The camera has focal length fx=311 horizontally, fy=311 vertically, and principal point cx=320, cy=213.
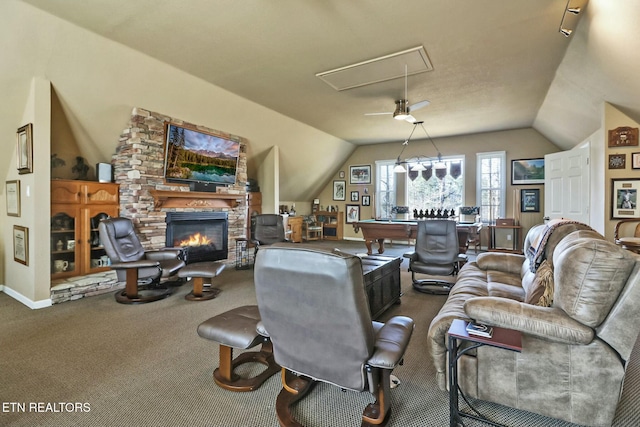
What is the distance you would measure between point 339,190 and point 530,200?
5248mm

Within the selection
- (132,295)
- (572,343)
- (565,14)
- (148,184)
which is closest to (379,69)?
(565,14)

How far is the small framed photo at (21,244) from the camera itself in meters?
3.77

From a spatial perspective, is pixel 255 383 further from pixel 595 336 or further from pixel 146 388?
pixel 595 336

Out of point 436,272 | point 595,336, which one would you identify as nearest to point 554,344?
point 595,336

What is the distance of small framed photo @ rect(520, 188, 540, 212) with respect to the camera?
7.56 metres

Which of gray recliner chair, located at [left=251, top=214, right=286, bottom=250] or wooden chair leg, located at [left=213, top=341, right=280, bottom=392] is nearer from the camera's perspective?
wooden chair leg, located at [left=213, top=341, right=280, bottom=392]

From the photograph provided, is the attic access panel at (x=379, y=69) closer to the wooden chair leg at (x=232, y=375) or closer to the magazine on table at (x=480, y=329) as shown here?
the magazine on table at (x=480, y=329)

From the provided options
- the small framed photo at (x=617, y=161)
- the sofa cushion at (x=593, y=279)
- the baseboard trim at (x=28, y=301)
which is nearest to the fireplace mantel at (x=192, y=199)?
the baseboard trim at (x=28, y=301)

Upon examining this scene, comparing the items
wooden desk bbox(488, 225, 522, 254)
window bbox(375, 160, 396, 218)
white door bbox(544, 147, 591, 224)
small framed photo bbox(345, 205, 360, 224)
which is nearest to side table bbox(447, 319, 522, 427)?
white door bbox(544, 147, 591, 224)

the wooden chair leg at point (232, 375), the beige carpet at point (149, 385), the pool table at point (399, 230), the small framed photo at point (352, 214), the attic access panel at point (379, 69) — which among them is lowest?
the beige carpet at point (149, 385)

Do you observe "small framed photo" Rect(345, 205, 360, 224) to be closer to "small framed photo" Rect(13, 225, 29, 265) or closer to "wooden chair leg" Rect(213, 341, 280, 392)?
"small framed photo" Rect(13, 225, 29, 265)

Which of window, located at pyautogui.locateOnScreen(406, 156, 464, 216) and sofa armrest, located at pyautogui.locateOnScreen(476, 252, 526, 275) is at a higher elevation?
window, located at pyautogui.locateOnScreen(406, 156, 464, 216)

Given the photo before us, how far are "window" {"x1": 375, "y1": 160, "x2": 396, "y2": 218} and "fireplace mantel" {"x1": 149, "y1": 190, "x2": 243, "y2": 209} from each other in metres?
4.71

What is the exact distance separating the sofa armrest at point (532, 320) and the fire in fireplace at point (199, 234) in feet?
15.1
